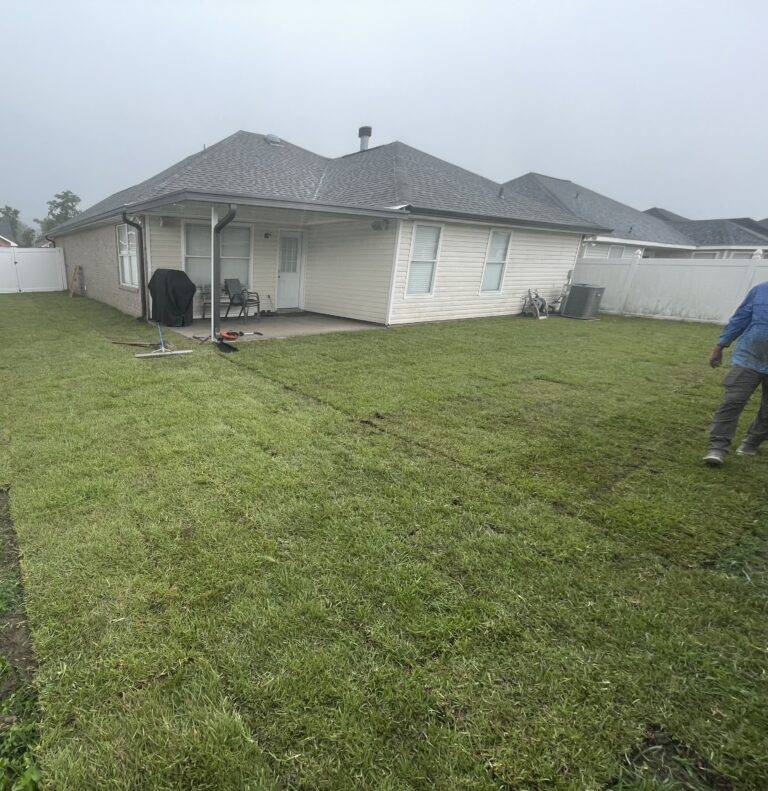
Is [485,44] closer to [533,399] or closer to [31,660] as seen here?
[533,399]

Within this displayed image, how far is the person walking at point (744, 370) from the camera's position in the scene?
347 cm

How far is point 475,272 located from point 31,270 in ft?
53.8

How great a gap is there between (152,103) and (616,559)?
40.0m

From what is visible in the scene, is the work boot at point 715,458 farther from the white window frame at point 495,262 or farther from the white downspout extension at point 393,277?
the white window frame at point 495,262

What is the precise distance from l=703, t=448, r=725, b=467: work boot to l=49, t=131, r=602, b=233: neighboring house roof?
6.92 m

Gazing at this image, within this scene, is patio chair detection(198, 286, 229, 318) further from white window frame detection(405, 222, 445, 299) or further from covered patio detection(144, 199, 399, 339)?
white window frame detection(405, 222, 445, 299)

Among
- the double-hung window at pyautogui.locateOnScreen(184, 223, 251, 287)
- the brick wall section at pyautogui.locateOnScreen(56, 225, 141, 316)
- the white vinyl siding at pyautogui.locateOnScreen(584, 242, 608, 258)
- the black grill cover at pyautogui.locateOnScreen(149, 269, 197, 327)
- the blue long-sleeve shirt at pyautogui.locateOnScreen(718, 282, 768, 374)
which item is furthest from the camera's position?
the white vinyl siding at pyautogui.locateOnScreen(584, 242, 608, 258)

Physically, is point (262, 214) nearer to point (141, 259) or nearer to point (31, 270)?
point (141, 259)

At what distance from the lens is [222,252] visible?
9844 millimetres

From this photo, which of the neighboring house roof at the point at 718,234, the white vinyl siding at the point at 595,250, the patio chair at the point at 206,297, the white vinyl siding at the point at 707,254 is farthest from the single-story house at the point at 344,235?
the neighboring house roof at the point at 718,234

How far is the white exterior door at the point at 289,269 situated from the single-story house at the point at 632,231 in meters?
10.2

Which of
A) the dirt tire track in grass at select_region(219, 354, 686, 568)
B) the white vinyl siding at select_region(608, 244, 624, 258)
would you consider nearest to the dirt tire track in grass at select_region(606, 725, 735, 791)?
the dirt tire track in grass at select_region(219, 354, 686, 568)

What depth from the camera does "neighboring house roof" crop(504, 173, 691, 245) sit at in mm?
17844

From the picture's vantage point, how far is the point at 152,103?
30703mm
